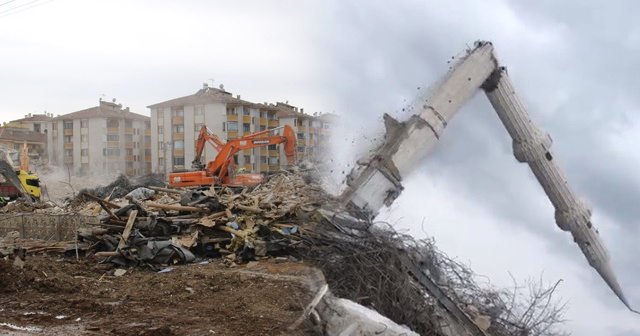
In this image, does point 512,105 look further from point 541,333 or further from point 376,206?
point 541,333

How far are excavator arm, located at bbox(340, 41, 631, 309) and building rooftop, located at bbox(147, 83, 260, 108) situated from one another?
95.2 feet

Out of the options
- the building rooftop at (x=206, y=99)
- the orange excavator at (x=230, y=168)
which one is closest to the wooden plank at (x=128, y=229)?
the orange excavator at (x=230, y=168)

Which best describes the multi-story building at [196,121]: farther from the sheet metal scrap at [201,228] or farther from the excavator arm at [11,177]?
the sheet metal scrap at [201,228]

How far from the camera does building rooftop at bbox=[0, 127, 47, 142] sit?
165 ft

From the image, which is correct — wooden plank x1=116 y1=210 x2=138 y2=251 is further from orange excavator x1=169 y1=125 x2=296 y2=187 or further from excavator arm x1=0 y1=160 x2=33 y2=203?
excavator arm x1=0 y1=160 x2=33 y2=203

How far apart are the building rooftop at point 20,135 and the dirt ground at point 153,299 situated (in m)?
47.1

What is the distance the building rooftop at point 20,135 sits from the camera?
50219 mm

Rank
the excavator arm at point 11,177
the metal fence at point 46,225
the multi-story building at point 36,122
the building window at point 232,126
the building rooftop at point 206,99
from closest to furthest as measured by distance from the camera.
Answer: the metal fence at point 46,225, the excavator arm at point 11,177, the building rooftop at point 206,99, the building window at point 232,126, the multi-story building at point 36,122

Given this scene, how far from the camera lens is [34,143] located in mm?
53312

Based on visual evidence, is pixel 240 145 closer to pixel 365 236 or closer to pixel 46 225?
pixel 46 225

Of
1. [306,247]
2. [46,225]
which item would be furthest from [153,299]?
[46,225]

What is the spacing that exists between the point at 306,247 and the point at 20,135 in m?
53.9

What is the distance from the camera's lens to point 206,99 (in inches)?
1505

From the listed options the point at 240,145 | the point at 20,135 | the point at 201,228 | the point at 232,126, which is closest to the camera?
the point at 201,228
